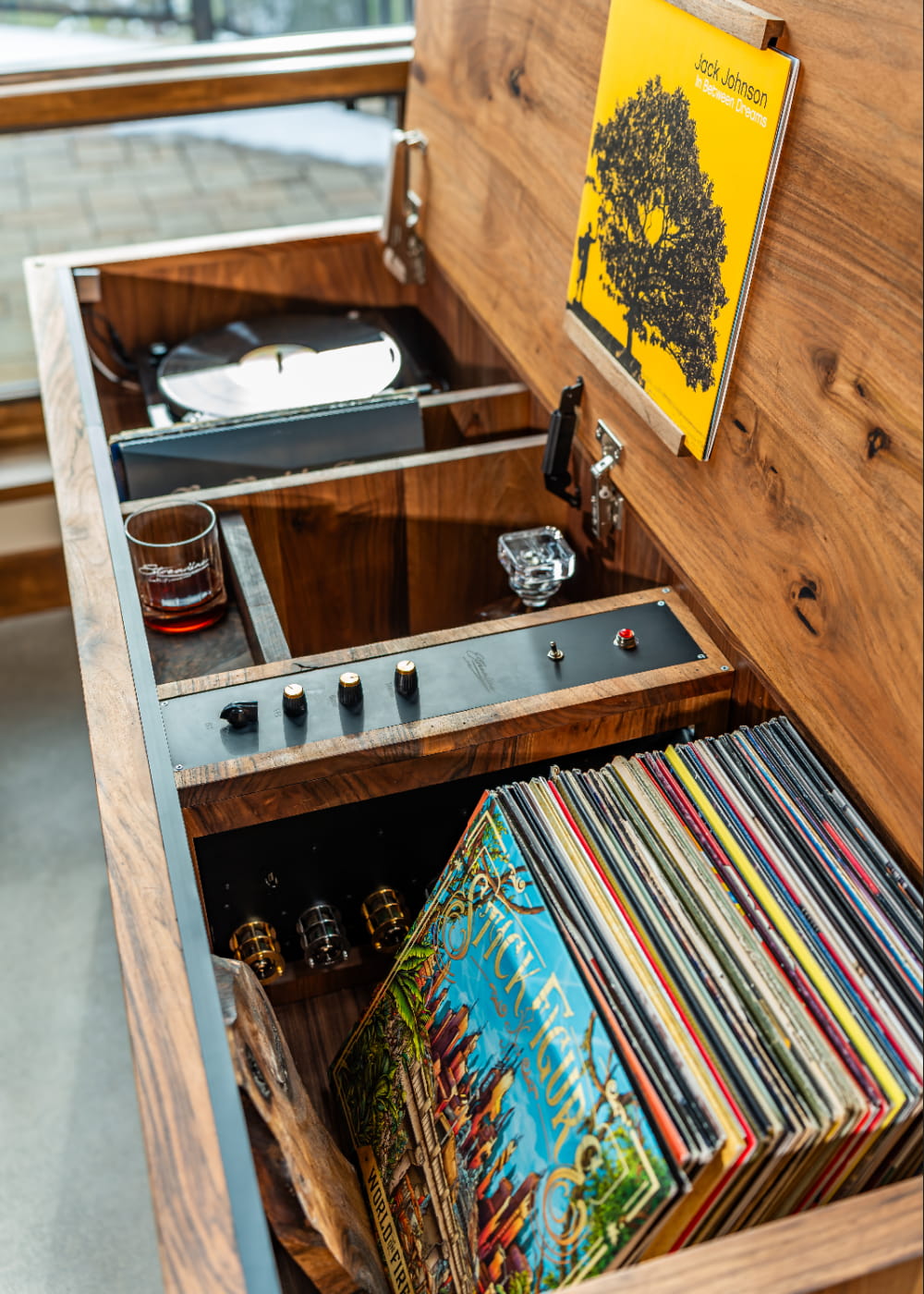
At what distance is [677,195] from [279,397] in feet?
2.69

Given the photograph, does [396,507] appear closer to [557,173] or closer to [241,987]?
[557,173]

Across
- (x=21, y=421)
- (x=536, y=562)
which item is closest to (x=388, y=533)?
(x=536, y=562)

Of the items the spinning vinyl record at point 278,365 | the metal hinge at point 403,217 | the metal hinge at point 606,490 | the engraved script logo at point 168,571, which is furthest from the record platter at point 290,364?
the metal hinge at point 606,490

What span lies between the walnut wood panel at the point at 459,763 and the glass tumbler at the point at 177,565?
1.38 ft

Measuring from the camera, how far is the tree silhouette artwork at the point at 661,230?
3.55 ft

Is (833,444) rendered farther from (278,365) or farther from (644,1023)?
(278,365)

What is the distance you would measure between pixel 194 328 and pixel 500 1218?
1.73 meters

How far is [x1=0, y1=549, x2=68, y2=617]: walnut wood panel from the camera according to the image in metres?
2.66

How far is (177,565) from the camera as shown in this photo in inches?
53.9

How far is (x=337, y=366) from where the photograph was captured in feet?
6.01

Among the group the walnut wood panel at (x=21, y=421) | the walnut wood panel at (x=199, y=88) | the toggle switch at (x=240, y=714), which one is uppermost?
the walnut wood panel at (x=199, y=88)

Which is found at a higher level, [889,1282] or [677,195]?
[677,195]

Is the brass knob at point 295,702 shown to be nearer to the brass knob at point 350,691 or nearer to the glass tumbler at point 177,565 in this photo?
the brass knob at point 350,691

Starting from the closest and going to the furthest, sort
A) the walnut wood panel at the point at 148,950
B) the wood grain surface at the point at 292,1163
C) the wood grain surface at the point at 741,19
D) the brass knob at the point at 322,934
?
1. the walnut wood panel at the point at 148,950
2. the wood grain surface at the point at 292,1163
3. the wood grain surface at the point at 741,19
4. the brass knob at the point at 322,934
